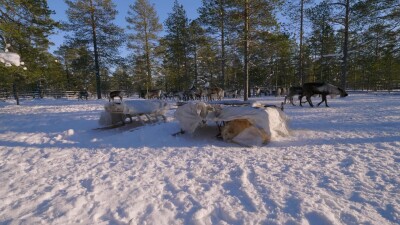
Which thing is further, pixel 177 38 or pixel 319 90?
pixel 177 38

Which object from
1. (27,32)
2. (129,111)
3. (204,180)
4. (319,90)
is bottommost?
(204,180)

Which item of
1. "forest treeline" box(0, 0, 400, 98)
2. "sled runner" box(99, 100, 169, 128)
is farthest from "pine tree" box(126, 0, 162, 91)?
"sled runner" box(99, 100, 169, 128)

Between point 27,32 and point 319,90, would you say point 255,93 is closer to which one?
point 319,90

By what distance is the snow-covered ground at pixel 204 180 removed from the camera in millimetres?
2537

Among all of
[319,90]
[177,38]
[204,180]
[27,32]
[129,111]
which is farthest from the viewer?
[177,38]

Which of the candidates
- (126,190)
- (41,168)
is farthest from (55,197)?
(41,168)

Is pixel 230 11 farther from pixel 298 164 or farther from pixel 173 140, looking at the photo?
pixel 298 164

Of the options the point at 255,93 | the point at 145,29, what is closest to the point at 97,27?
the point at 145,29

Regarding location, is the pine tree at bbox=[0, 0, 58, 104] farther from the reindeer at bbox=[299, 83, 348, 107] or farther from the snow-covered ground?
the reindeer at bbox=[299, 83, 348, 107]

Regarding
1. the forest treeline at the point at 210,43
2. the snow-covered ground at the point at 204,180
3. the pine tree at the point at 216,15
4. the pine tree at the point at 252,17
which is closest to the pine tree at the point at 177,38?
the forest treeline at the point at 210,43

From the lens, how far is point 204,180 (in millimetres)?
3473

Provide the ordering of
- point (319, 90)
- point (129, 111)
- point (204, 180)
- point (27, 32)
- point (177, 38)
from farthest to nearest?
point (177, 38), point (27, 32), point (319, 90), point (129, 111), point (204, 180)

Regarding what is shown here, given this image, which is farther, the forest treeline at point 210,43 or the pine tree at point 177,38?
the pine tree at point 177,38

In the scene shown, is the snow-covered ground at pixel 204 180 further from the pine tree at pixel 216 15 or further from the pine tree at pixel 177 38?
the pine tree at pixel 177 38
